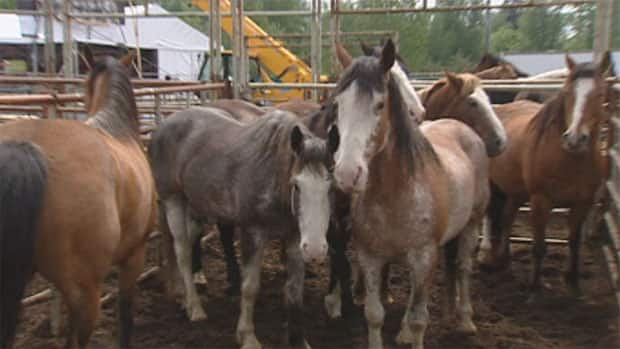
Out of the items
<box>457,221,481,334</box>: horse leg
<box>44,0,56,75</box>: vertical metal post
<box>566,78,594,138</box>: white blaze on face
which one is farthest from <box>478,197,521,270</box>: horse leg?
<box>44,0,56,75</box>: vertical metal post

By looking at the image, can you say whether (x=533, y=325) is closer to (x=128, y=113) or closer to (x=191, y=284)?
(x=191, y=284)

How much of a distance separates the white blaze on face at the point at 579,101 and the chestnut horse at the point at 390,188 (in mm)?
1182

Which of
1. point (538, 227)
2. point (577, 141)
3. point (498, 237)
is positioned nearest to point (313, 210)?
point (577, 141)

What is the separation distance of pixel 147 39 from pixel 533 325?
16.2 metres

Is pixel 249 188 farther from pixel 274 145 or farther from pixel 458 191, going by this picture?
pixel 458 191

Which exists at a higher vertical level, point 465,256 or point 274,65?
point 274,65

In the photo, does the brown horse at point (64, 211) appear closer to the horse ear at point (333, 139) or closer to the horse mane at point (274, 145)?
the horse mane at point (274, 145)

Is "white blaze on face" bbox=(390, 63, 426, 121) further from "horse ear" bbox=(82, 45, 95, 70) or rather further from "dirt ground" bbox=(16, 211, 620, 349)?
"horse ear" bbox=(82, 45, 95, 70)

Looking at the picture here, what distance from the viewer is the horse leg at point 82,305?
7.57 feet

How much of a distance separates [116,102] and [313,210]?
135 centimetres

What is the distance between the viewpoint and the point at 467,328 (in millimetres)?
3850

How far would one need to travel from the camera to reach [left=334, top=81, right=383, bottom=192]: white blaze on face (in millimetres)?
2660

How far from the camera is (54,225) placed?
2.21 metres

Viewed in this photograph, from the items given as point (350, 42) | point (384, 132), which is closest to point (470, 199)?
point (384, 132)
